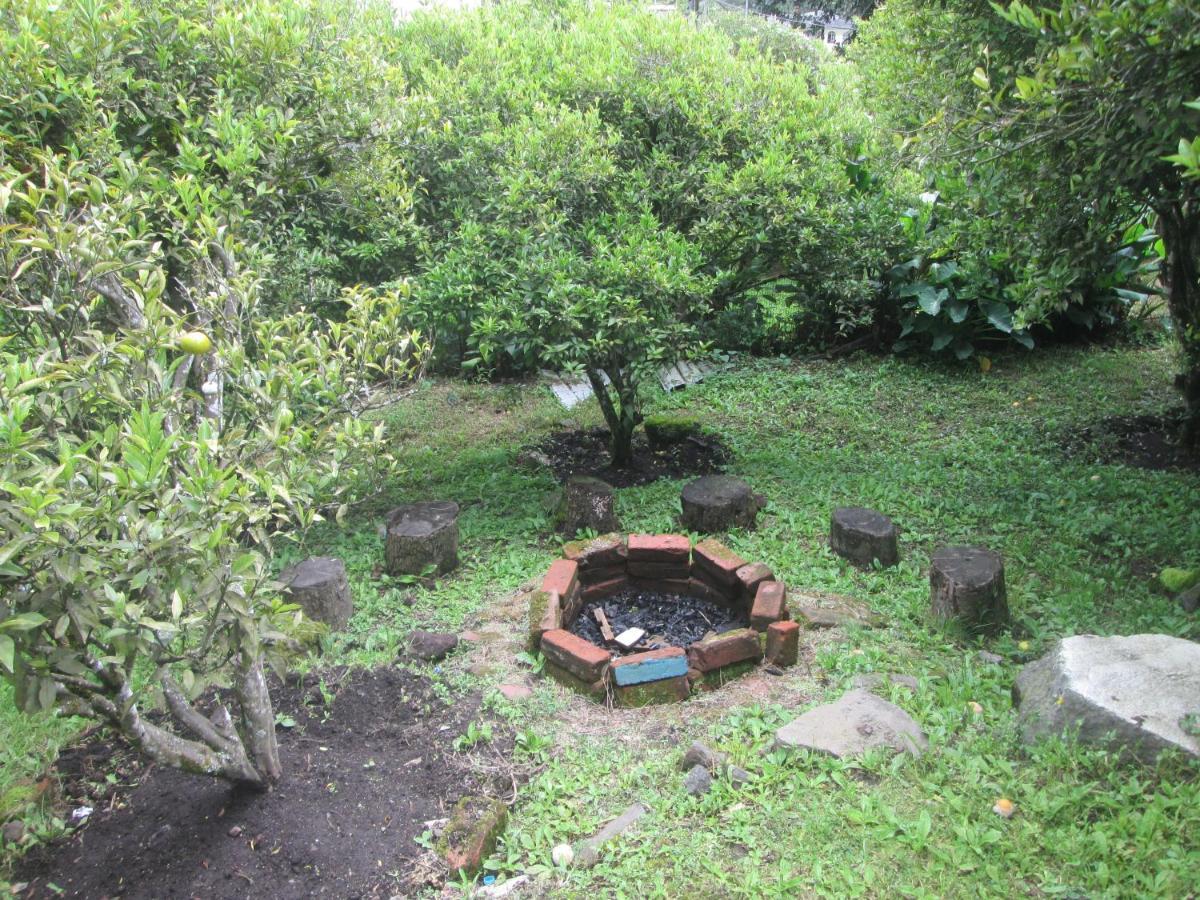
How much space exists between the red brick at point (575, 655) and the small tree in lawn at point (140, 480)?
122 cm

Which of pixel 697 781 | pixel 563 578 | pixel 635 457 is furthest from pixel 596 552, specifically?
pixel 635 457

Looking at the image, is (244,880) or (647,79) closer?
(244,880)

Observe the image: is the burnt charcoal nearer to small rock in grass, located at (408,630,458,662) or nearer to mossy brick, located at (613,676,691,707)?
mossy brick, located at (613,676,691,707)

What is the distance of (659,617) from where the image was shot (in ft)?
16.4

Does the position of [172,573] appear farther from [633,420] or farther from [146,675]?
[633,420]

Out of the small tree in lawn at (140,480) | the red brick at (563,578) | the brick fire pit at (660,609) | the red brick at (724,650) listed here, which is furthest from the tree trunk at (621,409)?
the small tree in lawn at (140,480)

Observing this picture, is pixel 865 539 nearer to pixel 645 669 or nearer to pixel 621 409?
pixel 645 669

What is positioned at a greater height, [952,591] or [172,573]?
[172,573]

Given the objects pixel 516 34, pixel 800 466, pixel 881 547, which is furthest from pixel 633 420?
→ pixel 516 34

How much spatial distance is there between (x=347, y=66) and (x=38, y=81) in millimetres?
1695

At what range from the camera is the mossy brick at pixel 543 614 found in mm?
4398

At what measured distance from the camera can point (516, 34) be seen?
7.45 m

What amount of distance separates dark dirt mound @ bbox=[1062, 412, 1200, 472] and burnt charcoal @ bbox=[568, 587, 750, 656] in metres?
3.56

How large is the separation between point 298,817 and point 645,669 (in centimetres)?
161
